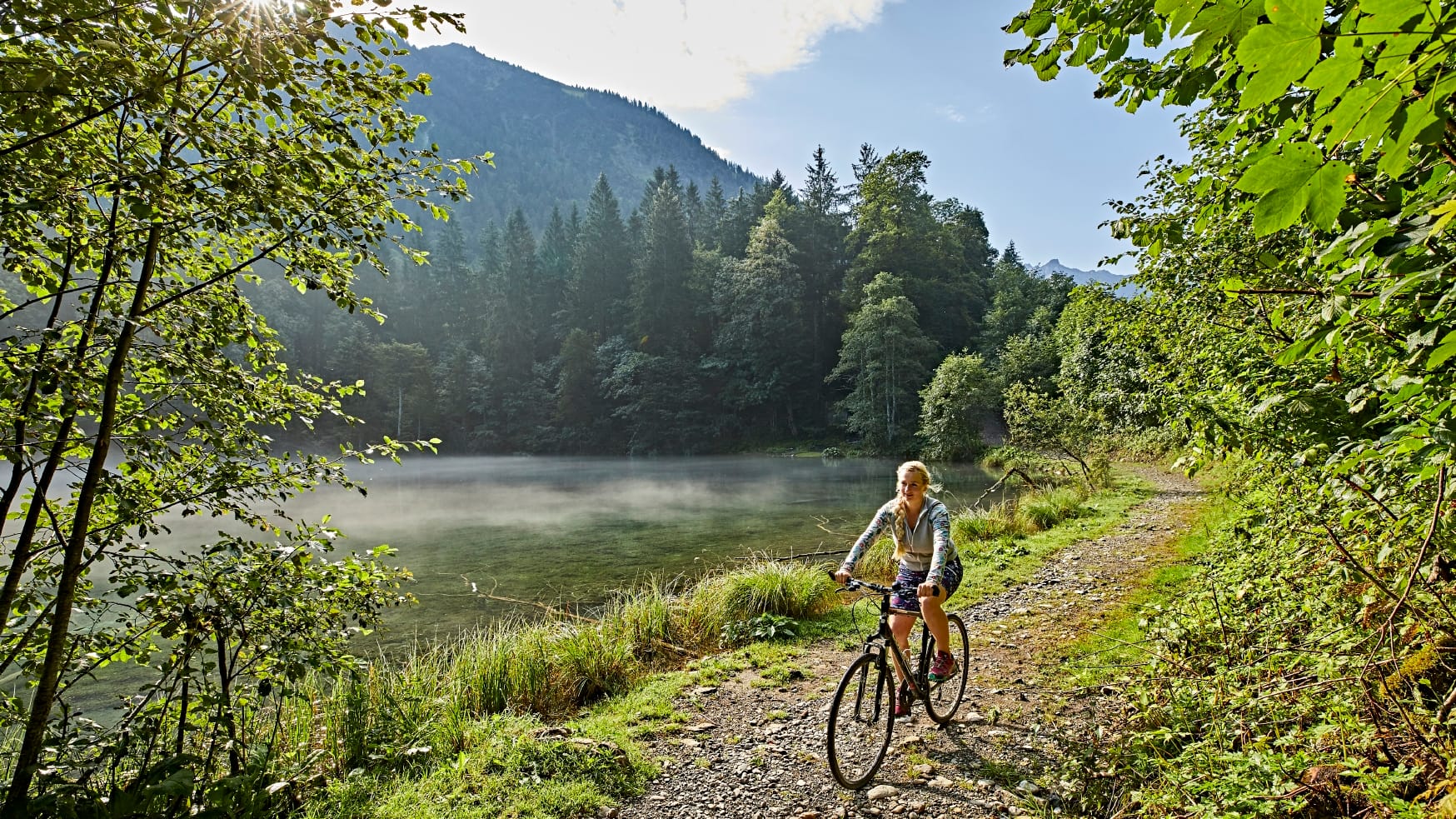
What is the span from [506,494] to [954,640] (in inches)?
931

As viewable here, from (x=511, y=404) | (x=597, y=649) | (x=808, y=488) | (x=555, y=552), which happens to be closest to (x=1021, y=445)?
(x=808, y=488)

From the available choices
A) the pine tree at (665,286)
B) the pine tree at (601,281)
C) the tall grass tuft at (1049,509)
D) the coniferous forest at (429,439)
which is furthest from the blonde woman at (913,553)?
the pine tree at (601,281)

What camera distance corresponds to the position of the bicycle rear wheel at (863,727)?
163 inches

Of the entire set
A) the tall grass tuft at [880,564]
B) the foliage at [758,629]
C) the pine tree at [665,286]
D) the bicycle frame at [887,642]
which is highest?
the pine tree at [665,286]

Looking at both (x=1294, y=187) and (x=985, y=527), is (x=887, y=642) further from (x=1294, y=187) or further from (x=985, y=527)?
(x=985, y=527)

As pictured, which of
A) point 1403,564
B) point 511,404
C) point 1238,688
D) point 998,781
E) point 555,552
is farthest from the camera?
point 511,404

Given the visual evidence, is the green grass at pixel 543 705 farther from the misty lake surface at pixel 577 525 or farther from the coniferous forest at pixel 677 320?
the coniferous forest at pixel 677 320

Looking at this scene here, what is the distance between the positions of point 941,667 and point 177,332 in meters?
5.25

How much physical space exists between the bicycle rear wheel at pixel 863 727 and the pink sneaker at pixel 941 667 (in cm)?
39

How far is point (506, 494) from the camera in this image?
87.7ft

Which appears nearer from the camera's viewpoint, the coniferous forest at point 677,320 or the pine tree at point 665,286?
the coniferous forest at point 677,320

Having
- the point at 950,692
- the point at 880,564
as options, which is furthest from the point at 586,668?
the point at 880,564

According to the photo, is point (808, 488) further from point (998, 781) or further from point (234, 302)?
Answer: point (234, 302)

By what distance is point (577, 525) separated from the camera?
59.9ft
